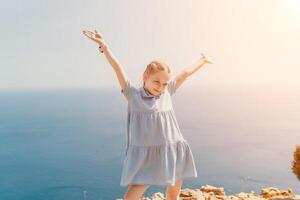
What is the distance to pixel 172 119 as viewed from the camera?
14.2 ft

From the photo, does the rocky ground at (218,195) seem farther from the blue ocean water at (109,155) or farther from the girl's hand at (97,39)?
the blue ocean water at (109,155)

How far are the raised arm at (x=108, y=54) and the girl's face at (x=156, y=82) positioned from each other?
25 cm

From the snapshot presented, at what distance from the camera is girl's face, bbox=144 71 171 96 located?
13.7 feet

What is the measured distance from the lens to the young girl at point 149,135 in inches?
163

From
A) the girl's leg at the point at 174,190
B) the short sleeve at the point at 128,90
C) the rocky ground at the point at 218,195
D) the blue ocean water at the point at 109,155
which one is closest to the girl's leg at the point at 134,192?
the girl's leg at the point at 174,190

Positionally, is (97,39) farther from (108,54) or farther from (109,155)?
(109,155)

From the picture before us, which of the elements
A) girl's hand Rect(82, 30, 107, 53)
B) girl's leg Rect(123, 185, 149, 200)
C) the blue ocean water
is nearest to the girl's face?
girl's hand Rect(82, 30, 107, 53)

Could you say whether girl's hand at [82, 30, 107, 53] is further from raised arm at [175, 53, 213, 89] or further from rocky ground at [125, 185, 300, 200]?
rocky ground at [125, 185, 300, 200]

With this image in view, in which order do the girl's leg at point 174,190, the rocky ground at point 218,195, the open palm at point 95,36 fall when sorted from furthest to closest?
the rocky ground at point 218,195 < the girl's leg at point 174,190 < the open palm at point 95,36

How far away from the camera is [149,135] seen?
4160 millimetres

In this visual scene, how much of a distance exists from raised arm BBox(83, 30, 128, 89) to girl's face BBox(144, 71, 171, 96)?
0.25 meters

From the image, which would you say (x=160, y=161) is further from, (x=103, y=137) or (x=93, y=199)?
(x=103, y=137)

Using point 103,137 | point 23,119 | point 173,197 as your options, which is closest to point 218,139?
point 103,137

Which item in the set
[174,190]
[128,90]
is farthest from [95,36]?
[174,190]
